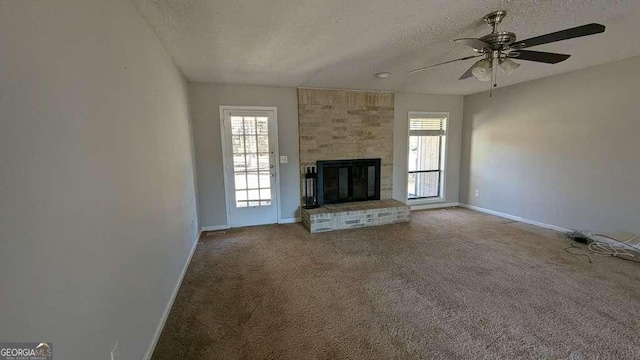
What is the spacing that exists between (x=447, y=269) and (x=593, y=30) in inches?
90.4

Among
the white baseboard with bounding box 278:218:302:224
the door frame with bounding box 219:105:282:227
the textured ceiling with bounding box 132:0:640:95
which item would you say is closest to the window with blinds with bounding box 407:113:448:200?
the textured ceiling with bounding box 132:0:640:95

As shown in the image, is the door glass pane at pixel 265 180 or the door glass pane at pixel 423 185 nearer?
the door glass pane at pixel 265 180

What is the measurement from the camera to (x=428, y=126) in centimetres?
545

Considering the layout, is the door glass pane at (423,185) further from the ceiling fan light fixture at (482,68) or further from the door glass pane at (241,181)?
the ceiling fan light fixture at (482,68)

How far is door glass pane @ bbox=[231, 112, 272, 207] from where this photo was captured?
14.3 feet

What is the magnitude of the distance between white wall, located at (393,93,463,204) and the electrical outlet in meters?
4.69

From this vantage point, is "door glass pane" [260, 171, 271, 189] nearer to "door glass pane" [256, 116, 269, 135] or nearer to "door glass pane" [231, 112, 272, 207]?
"door glass pane" [231, 112, 272, 207]

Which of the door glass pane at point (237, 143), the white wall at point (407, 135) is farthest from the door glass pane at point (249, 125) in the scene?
the white wall at point (407, 135)

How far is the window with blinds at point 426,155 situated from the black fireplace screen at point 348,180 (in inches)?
35.4

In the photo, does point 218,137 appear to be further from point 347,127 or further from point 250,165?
point 347,127

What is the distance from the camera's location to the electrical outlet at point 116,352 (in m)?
1.35

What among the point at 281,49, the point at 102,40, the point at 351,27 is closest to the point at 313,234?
the point at 281,49

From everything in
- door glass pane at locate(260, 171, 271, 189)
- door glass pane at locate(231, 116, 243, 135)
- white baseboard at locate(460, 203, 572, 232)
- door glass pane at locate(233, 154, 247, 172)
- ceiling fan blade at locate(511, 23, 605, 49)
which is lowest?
white baseboard at locate(460, 203, 572, 232)

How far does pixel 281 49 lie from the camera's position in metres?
2.71
